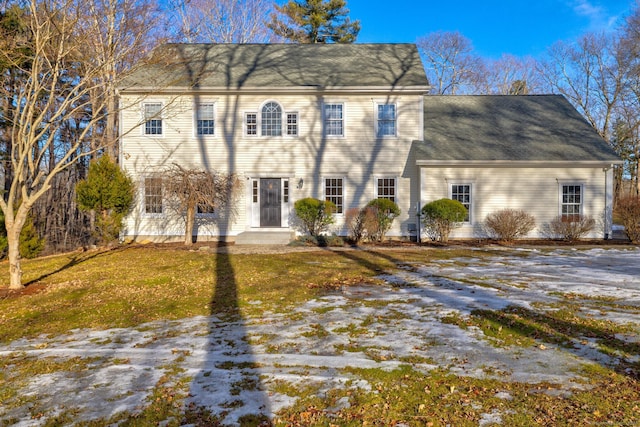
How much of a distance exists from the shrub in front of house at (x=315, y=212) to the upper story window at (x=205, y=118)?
4.30m

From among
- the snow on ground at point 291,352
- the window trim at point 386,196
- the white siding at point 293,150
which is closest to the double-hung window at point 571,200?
the white siding at point 293,150

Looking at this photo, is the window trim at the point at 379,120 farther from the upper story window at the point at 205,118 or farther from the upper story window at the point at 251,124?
the upper story window at the point at 205,118

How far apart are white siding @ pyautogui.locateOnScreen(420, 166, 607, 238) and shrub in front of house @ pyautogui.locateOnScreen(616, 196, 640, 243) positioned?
98 centimetres

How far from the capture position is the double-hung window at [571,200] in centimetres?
1479

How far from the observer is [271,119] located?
49.8 feet

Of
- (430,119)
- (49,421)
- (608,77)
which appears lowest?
(49,421)

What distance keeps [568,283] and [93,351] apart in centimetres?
754

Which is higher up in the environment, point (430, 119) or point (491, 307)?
point (430, 119)

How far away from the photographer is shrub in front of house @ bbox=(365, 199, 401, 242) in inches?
546

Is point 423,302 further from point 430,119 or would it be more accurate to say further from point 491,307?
point 430,119

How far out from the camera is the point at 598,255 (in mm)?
11125

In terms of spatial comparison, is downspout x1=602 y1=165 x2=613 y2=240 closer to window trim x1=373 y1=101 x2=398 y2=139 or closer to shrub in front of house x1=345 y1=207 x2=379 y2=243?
window trim x1=373 y1=101 x2=398 y2=139

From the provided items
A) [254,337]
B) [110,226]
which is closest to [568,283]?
[254,337]

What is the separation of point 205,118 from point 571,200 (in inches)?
536
